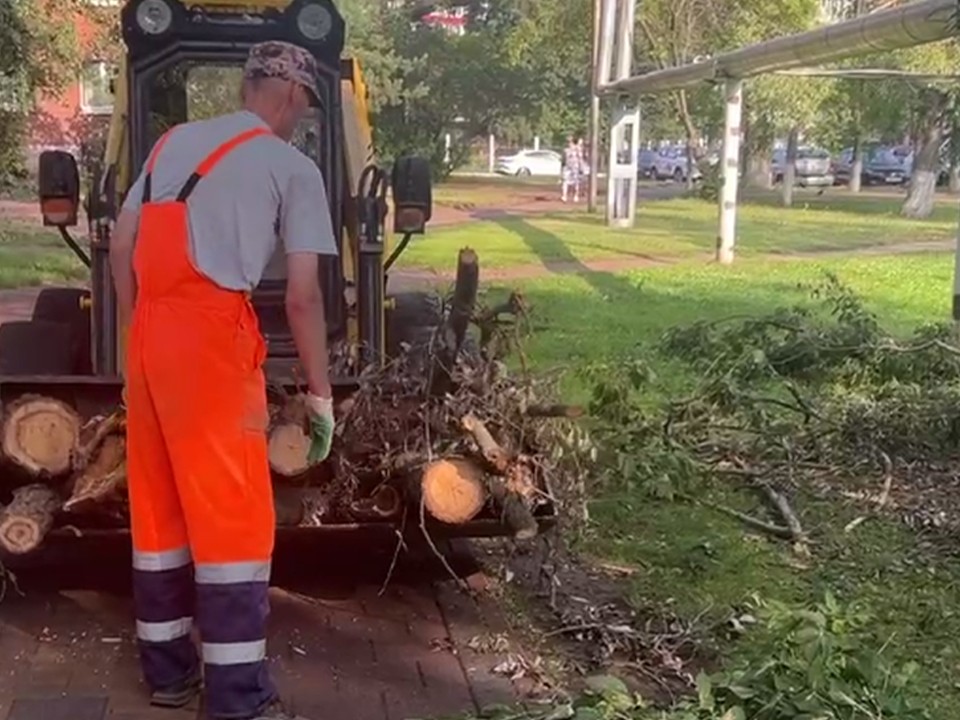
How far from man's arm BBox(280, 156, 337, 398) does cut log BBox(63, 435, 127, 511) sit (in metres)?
1.05

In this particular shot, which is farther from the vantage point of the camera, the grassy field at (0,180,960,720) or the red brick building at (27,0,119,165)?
the red brick building at (27,0,119,165)

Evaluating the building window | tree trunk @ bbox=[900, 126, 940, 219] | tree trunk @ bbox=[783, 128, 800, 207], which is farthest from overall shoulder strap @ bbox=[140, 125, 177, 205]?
tree trunk @ bbox=[783, 128, 800, 207]

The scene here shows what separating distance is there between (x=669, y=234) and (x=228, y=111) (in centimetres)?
2164

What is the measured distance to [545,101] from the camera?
5766 cm

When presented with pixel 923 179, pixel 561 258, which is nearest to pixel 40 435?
pixel 561 258

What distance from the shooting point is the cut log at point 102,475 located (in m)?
5.43

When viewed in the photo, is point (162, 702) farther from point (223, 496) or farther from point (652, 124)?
A: point (652, 124)

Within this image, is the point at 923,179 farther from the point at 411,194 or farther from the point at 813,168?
the point at 411,194

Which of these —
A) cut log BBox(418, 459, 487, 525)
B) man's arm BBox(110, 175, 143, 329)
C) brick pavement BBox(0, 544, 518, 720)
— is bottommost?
brick pavement BBox(0, 544, 518, 720)

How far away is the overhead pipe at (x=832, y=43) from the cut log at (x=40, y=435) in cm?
518

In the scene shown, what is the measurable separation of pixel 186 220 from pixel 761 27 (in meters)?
31.5

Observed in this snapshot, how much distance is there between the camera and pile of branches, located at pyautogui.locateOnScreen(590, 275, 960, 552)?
307 inches

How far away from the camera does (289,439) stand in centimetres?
536

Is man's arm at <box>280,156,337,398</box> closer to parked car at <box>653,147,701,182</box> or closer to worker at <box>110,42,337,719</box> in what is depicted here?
worker at <box>110,42,337,719</box>
